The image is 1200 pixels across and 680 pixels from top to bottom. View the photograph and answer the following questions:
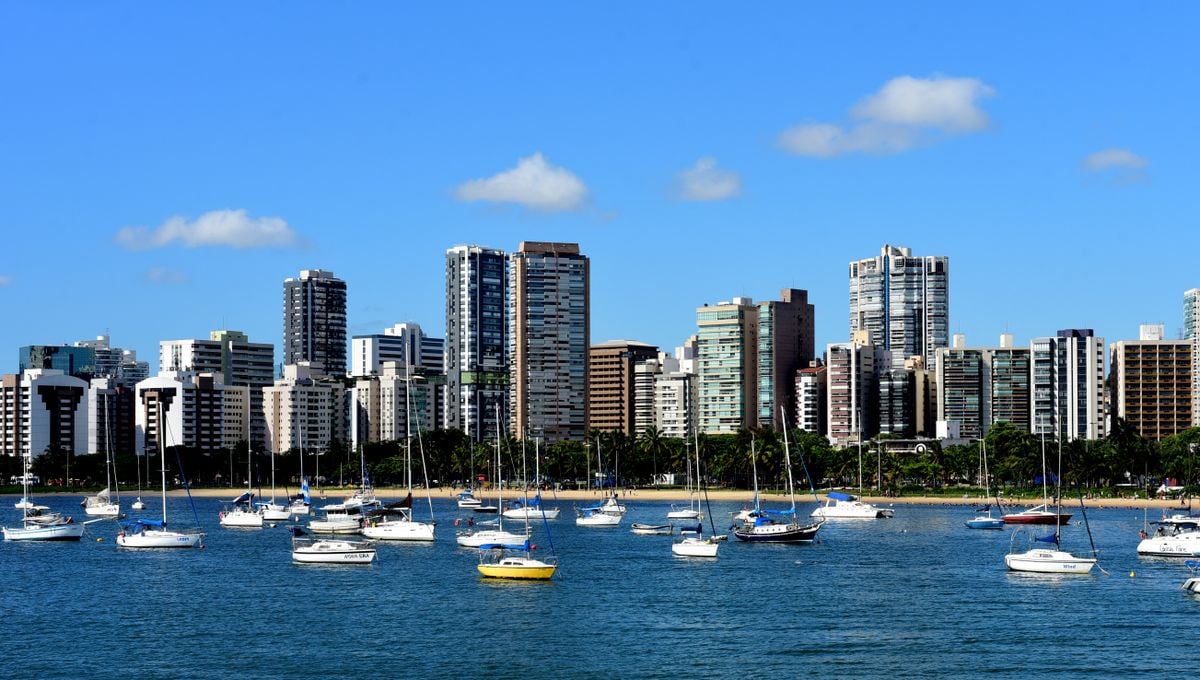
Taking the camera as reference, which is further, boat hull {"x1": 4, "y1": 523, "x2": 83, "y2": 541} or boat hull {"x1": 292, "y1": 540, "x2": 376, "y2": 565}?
boat hull {"x1": 4, "y1": 523, "x2": 83, "y2": 541}

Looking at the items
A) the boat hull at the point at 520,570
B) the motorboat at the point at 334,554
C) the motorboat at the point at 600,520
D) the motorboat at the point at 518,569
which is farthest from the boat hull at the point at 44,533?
the boat hull at the point at 520,570

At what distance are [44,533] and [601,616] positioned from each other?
284ft

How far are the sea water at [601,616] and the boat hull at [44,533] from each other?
65.9 ft

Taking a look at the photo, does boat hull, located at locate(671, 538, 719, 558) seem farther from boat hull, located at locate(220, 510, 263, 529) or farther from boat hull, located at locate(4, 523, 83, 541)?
boat hull, located at locate(4, 523, 83, 541)

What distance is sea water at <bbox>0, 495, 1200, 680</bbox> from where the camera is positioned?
79.6m

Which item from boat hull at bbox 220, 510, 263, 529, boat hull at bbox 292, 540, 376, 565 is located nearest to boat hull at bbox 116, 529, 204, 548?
boat hull at bbox 292, 540, 376, 565

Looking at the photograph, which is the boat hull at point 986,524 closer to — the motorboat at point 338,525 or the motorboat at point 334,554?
the motorboat at point 338,525

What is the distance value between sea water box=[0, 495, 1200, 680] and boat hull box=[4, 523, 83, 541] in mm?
20088

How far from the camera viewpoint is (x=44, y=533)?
161375 millimetres

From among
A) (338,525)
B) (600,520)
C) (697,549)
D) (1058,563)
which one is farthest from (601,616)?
(600,520)

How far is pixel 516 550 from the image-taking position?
133125 mm

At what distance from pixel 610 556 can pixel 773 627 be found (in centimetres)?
4557

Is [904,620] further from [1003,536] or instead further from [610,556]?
[1003,536]

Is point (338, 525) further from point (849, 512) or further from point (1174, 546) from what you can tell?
point (1174, 546)
